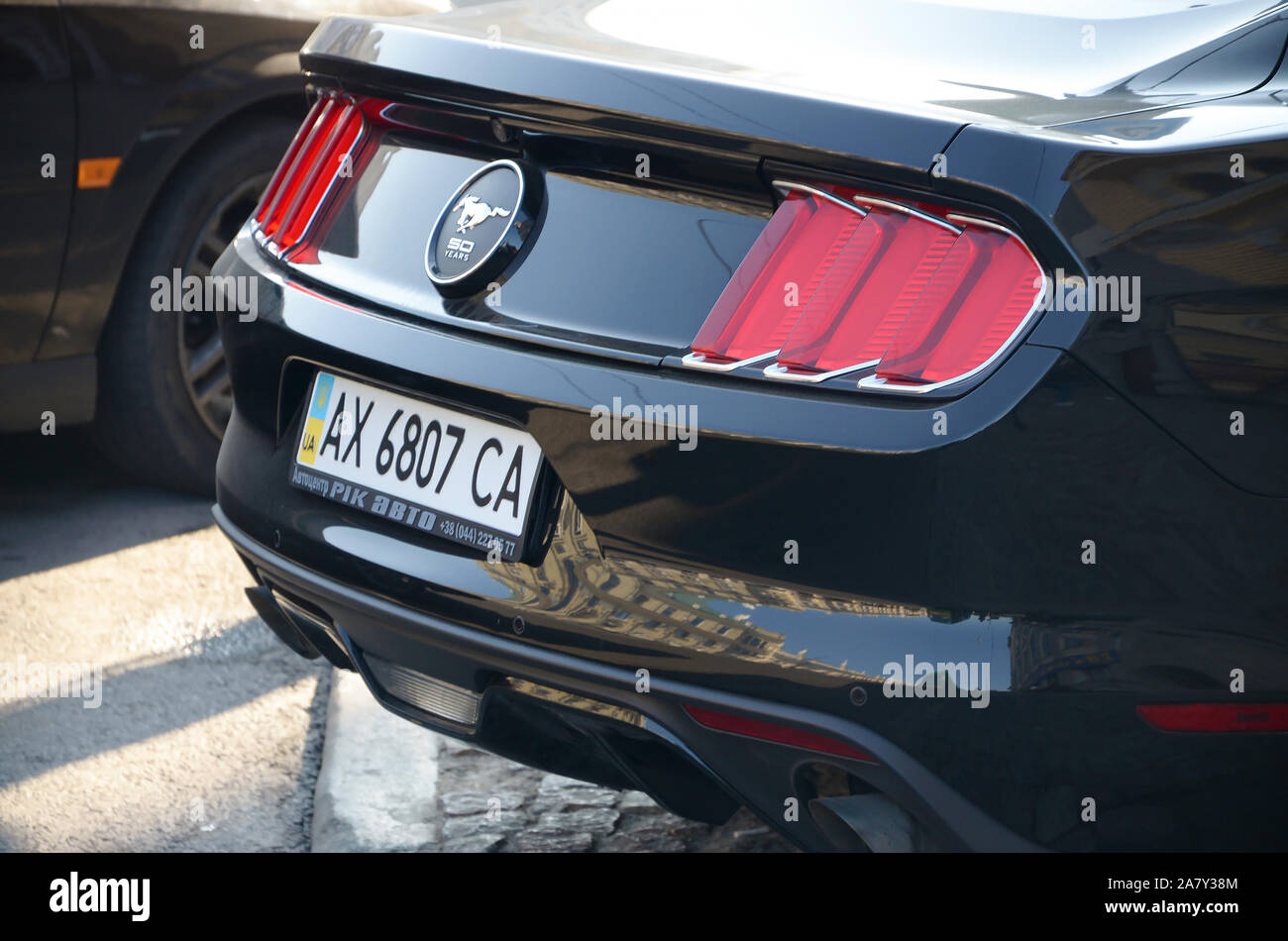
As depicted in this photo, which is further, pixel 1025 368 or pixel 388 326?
pixel 388 326

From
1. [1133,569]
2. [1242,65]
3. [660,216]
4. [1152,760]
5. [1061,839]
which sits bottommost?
[1061,839]

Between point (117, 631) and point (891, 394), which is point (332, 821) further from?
point (891, 394)

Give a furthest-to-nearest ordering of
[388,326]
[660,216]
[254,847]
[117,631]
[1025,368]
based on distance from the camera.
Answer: [117,631] → [254,847] → [388,326] → [660,216] → [1025,368]

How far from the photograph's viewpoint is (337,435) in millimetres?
2049

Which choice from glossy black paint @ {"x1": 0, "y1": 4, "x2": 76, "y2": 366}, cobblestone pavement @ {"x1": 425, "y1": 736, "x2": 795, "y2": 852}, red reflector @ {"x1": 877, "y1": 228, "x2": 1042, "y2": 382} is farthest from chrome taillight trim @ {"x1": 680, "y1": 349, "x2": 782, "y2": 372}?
glossy black paint @ {"x1": 0, "y1": 4, "x2": 76, "y2": 366}

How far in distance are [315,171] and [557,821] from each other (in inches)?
49.3

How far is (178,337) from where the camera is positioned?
3730 millimetres

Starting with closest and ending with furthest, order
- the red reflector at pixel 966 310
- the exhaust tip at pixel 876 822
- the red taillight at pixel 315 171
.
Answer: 1. the red reflector at pixel 966 310
2. the exhaust tip at pixel 876 822
3. the red taillight at pixel 315 171

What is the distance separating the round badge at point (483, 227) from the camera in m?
1.86

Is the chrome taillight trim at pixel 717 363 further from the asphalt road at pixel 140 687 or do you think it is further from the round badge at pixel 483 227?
the asphalt road at pixel 140 687

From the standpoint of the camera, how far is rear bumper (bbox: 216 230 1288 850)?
157 centimetres

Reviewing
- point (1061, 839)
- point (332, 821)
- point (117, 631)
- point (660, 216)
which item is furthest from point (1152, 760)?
point (117, 631)

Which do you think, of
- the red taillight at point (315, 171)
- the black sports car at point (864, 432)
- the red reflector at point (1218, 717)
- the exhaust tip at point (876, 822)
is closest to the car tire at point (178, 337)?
the red taillight at point (315, 171)
